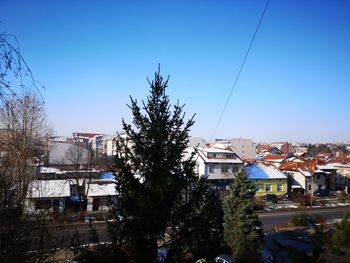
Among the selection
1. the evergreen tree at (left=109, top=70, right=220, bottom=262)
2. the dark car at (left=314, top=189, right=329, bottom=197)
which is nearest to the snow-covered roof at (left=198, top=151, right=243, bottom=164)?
the dark car at (left=314, top=189, right=329, bottom=197)

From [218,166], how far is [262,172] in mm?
8320

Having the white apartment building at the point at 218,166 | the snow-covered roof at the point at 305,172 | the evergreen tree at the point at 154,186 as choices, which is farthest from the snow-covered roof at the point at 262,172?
the evergreen tree at the point at 154,186

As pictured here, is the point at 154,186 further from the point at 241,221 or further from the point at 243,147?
the point at 243,147

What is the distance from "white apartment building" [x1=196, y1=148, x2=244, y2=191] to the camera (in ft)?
150

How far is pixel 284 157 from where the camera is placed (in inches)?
2778

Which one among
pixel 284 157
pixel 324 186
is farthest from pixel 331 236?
pixel 284 157

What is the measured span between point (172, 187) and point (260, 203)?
35.1 metres

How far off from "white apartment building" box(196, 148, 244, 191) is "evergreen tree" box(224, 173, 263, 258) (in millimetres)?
24088

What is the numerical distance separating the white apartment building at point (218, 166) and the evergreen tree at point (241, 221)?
2409 centimetres

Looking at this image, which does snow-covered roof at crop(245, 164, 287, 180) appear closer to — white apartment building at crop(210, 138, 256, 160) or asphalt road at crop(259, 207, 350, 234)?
asphalt road at crop(259, 207, 350, 234)

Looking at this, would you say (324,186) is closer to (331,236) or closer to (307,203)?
(307,203)

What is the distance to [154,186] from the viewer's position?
364 inches

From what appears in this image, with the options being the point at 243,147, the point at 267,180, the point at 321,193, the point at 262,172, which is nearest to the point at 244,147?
the point at 243,147

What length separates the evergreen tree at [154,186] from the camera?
29.3 ft
